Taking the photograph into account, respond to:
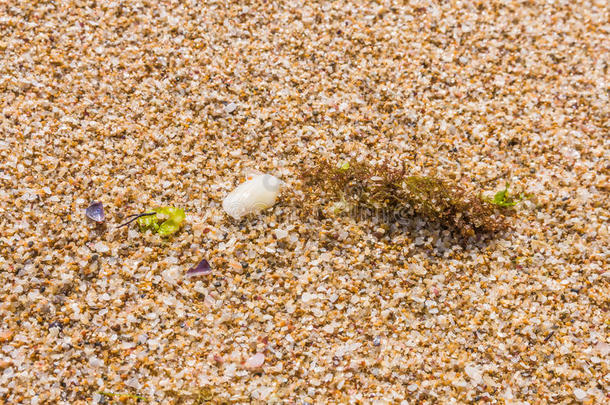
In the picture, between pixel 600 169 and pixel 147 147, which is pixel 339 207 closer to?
pixel 147 147

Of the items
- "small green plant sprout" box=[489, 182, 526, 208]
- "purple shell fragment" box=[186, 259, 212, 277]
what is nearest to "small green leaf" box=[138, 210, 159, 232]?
"purple shell fragment" box=[186, 259, 212, 277]

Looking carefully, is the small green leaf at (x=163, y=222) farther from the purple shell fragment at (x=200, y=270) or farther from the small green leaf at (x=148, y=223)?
the purple shell fragment at (x=200, y=270)

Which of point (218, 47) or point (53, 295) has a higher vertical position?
point (218, 47)

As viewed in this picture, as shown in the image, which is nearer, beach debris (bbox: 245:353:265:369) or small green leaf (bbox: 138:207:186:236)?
beach debris (bbox: 245:353:265:369)

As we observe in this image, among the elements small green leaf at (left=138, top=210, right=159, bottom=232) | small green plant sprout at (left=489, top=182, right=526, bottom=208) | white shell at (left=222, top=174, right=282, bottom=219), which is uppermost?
small green plant sprout at (left=489, top=182, right=526, bottom=208)

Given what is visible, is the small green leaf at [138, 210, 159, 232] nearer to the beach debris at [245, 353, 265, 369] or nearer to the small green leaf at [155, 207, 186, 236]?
the small green leaf at [155, 207, 186, 236]

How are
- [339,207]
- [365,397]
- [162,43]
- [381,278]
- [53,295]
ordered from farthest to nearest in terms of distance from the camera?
[162,43] < [339,207] < [381,278] < [53,295] < [365,397]

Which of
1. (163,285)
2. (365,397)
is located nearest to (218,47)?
(163,285)
